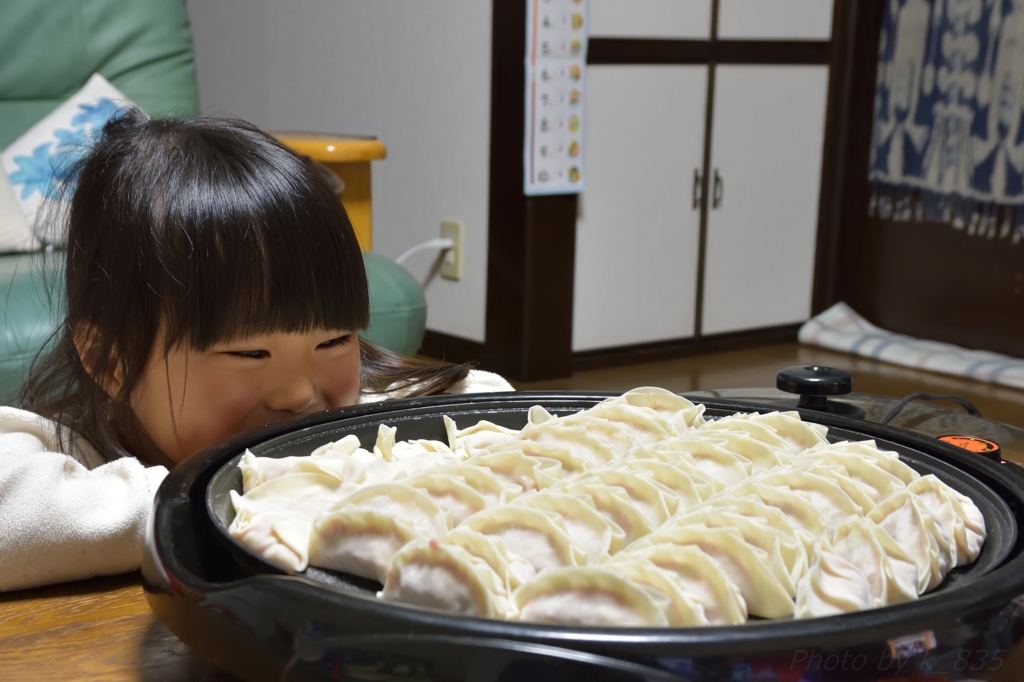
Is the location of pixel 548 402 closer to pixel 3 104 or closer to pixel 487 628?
pixel 487 628

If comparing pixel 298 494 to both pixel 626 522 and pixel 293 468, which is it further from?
pixel 626 522

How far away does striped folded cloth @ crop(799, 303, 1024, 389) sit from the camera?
294cm

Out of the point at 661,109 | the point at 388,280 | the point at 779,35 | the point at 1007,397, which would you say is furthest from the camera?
the point at 779,35

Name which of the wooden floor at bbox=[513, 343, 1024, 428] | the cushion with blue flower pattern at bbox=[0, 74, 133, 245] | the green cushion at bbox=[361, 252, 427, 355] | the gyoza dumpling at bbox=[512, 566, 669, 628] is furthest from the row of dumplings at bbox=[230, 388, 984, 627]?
the wooden floor at bbox=[513, 343, 1024, 428]

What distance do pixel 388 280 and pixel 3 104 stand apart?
38.1 inches

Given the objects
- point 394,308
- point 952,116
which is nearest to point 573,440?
point 394,308

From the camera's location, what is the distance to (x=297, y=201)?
787mm

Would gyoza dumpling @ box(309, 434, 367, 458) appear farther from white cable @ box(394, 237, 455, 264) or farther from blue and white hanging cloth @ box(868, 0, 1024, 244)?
blue and white hanging cloth @ box(868, 0, 1024, 244)

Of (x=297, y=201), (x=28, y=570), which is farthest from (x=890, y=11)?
(x=28, y=570)

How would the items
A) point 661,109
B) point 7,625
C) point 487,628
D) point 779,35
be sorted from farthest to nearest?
1. point 779,35
2. point 661,109
3. point 7,625
4. point 487,628

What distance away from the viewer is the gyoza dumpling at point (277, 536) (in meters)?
0.45

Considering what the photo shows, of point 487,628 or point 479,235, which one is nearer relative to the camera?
point 487,628

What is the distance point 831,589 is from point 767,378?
8.48 ft

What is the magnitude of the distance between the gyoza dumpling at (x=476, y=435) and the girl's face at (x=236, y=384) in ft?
0.50
